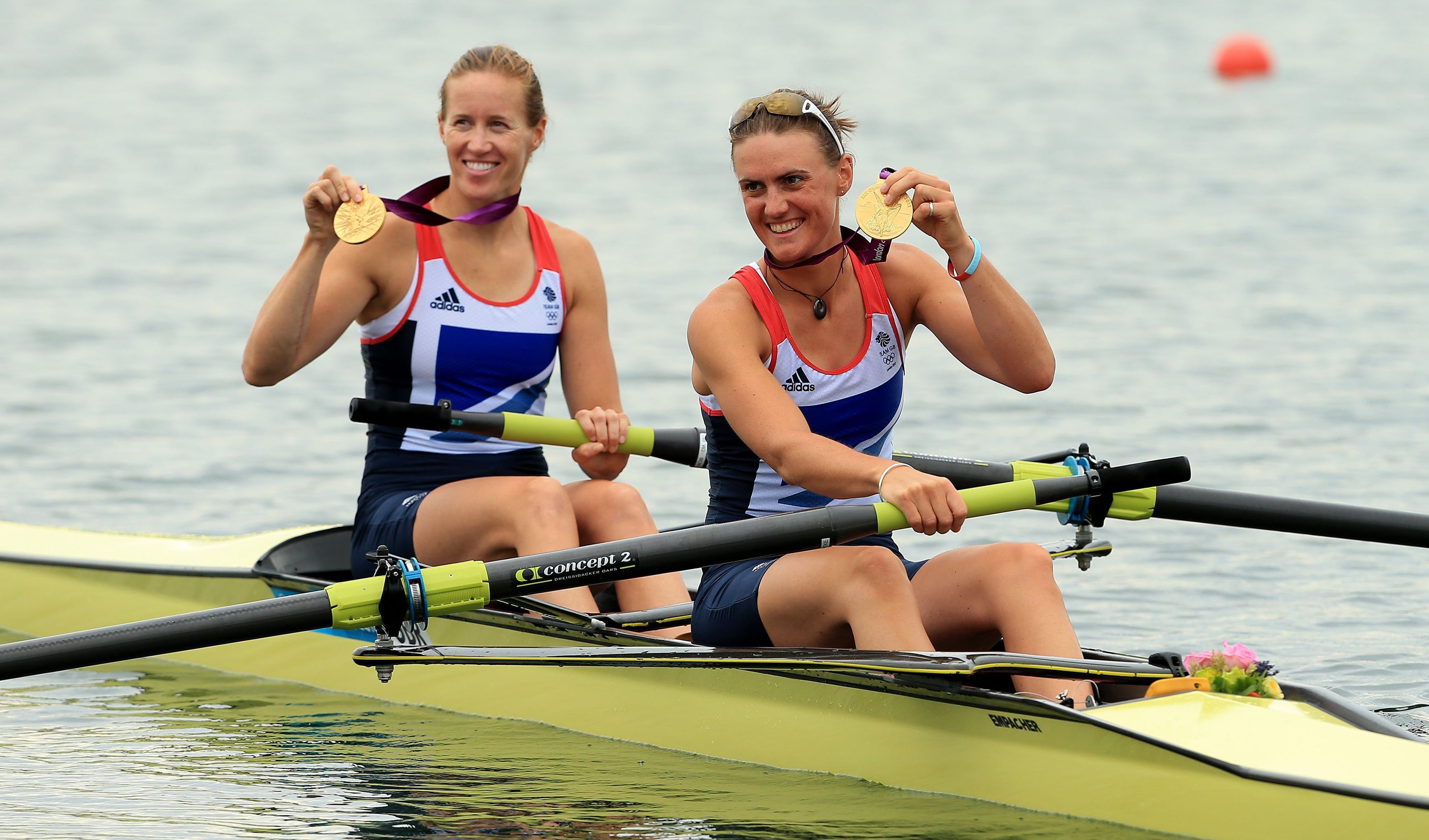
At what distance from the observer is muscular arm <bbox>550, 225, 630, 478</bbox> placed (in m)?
5.55

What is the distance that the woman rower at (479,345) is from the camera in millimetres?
5195

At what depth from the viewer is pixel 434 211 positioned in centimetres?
545

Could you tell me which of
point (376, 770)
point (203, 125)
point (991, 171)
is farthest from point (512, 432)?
point (203, 125)

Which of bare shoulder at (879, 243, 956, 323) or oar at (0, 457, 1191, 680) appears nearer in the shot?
oar at (0, 457, 1191, 680)

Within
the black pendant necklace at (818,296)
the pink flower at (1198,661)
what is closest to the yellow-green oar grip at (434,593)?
the black pendant necklace at (818,296)

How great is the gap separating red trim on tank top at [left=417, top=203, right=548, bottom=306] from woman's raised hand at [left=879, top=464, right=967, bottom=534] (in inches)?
71.9

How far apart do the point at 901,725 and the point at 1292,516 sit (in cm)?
113

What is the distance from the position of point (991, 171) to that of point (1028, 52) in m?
9.99

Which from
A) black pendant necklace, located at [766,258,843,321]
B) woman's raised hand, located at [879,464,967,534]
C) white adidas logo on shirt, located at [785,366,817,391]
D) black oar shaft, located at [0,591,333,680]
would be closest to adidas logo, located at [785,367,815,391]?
white adidas logo on shirt, located at [785,366,817,391]

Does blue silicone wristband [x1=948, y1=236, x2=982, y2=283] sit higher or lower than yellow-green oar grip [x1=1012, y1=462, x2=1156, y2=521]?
higher

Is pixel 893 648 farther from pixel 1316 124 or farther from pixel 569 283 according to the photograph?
pixel 1316 124

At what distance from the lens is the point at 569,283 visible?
5555mm

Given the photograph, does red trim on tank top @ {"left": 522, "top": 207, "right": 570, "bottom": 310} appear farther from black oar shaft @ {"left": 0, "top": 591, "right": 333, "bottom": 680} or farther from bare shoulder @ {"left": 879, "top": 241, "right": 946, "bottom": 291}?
black oar shaft @ {"left": 0, "top": 591, "right": 333, "bottom": 680}

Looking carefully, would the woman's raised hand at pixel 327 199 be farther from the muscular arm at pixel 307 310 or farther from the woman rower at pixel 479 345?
the woman rower at pixel 479 345
